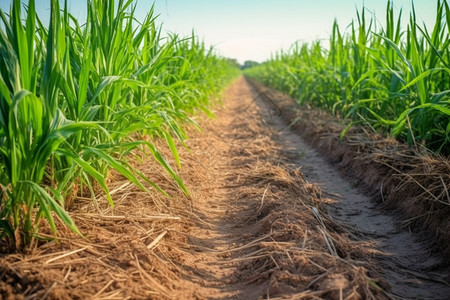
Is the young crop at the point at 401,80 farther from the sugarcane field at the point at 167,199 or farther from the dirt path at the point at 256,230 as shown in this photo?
the dirt path at the point at 256,230

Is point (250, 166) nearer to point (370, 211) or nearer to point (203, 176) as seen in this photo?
point (203, 176)

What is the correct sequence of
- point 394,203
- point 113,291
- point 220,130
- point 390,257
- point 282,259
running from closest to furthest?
point 113,291 → point 282,259 → point 390,257 → point 394,203 → point 220,130

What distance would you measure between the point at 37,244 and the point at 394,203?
6.46 feet

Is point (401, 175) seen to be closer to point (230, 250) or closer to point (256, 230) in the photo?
point (256, 230)

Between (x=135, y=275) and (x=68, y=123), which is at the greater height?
(x=68, y=123)

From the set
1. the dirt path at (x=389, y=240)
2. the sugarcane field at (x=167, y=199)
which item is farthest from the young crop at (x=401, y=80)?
the dirt path at (x=389, y=240)

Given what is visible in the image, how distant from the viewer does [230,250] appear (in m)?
1.72

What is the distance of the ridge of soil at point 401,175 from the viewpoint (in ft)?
6.25

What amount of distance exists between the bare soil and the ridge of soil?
98 millimetres

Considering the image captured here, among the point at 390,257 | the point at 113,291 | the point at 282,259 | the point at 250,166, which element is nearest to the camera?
the point at 113,291

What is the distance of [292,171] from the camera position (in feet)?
9.41

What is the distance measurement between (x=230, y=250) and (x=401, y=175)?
4.24 feet

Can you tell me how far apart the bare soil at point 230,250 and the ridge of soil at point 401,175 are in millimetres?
98

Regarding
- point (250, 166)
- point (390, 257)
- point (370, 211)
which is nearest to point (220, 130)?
point (250, 166)
